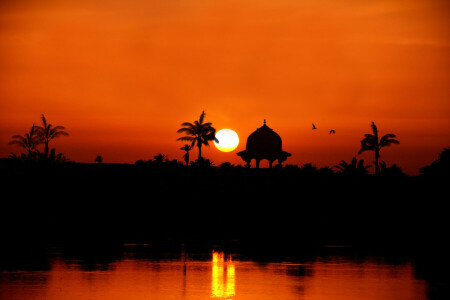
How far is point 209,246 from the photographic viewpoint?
33906 mm

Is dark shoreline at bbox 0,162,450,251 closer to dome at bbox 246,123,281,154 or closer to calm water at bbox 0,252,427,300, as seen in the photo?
calm water at bbox 0,252,427,300

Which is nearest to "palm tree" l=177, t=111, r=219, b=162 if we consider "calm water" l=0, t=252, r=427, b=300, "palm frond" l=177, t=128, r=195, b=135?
"palm frond" l=177, t=128, r=195, b=135

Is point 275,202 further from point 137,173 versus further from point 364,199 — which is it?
point 137,173

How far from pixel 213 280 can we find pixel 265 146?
6028 centimetres

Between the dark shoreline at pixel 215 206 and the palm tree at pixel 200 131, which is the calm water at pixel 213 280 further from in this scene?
the palm tree at pixel 200 131

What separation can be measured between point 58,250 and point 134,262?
5.52 meters

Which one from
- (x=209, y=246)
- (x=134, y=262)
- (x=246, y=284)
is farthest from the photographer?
(x=209, y=246)

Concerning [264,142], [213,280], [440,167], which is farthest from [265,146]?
[213,280]

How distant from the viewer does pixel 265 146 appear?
82375 mm

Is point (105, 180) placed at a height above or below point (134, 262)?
above

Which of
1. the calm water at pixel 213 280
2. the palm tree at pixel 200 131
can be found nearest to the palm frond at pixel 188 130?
the palm tree at pixel 200 131

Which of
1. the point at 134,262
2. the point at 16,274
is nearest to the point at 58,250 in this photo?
the point at 134,262

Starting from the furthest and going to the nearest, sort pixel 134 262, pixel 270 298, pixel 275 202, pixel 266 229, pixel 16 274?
pixel 275 202 → pixel 266 229 → pixel 134 262 → pixel 16 274 → pixel 270 298

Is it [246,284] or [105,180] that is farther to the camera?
[105,180]
